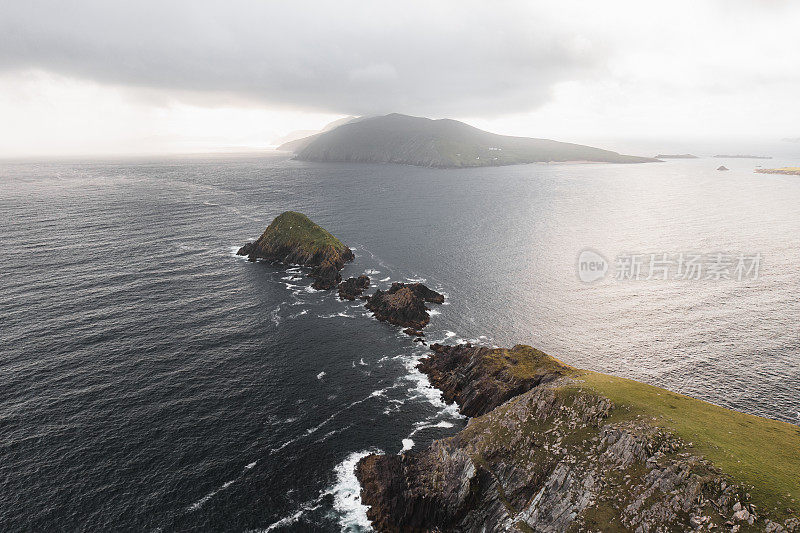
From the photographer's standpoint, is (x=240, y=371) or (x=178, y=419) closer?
(x=178, y=419)

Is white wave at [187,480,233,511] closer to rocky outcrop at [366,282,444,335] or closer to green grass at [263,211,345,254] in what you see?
rocky outcrop at [366,282,444,335]

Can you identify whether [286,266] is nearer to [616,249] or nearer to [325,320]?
[325,320]

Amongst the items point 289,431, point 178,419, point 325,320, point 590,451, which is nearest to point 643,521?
point 590,451

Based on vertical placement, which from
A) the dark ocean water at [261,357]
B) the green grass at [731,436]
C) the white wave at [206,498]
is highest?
the green grass at [731,436]

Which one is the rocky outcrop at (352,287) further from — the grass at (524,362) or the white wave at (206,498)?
the white wave at (206,498)

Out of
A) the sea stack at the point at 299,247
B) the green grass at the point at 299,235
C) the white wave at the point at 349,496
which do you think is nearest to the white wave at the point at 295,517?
the white wave at the point at 349,496

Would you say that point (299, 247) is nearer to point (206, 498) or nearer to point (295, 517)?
point (206, 498)
